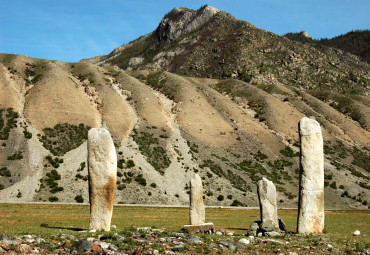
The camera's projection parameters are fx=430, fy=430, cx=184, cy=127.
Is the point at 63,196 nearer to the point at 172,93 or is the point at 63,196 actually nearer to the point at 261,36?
the point at 172,93

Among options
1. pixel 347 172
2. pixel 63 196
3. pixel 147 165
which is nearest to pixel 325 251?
pixel 63 196

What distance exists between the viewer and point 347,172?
8225cm

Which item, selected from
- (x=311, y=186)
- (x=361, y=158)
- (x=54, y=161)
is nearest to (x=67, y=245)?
(x=311, y=186)

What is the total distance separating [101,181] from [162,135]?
201ft

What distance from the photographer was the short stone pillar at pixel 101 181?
2062 centimetres

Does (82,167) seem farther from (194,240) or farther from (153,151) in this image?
(194,240)

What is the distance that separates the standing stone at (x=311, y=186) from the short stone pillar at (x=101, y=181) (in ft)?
30.7

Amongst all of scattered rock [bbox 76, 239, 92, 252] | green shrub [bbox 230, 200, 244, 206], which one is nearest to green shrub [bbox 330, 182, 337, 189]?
green shrub [bbox 230, 200, 244, 206]

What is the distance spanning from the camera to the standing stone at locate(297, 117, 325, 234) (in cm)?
2117

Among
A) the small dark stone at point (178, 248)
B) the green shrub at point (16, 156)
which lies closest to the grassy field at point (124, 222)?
the small dark stone at point (178, 248)

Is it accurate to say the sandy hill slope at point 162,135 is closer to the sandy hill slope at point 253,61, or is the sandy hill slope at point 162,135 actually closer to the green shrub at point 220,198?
the green shrub at point 220,198

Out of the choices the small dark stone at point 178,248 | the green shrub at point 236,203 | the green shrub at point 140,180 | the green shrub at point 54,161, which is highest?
the green shrub at point 54,161

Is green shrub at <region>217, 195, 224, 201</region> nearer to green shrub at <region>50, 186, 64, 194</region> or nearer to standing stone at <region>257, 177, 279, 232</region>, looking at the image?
green shrub at <region>50, 186, 64, 194</region>

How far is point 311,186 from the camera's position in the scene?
21.2 m
